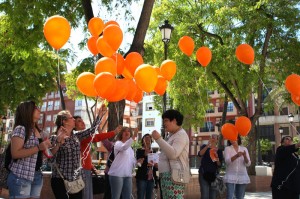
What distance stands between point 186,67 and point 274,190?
894 centimetres

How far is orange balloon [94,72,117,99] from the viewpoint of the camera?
451 cm

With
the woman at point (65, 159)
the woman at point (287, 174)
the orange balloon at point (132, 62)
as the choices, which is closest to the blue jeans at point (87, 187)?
the woman at point (65, 159)

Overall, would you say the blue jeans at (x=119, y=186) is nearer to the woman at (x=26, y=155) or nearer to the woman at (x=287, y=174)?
the woman at (x=26, y=155)

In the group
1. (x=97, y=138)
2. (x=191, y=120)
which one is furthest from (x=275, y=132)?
(x=97, y=138)

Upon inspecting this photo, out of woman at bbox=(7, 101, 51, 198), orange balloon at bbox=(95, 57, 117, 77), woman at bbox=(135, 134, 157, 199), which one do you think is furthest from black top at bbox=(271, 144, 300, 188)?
woman at bbox=(7, 101, 51, 198)

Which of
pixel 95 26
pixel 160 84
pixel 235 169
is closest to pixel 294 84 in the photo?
pixel 235 169

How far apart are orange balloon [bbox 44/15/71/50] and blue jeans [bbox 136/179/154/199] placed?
3.51 meters

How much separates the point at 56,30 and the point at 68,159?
1.93m

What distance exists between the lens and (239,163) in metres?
6.43

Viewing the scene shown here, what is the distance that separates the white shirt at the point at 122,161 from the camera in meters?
5.71

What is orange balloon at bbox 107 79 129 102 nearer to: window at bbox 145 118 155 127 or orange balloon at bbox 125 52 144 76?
orange balloon at bbox 125 52 144 76

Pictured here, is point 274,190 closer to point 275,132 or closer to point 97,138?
point 97,138

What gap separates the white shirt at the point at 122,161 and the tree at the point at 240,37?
696 centimetres

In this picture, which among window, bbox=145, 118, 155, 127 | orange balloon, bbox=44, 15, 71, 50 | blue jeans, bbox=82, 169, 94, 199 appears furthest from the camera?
window, bbox=145, 118, 155, 127
